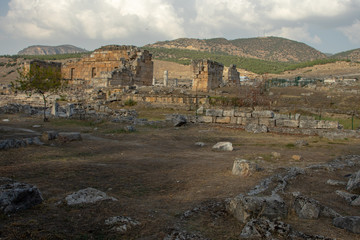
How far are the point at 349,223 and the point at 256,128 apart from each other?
11930 millimetres

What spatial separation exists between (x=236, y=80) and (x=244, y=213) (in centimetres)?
3735

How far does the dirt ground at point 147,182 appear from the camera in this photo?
372 cm

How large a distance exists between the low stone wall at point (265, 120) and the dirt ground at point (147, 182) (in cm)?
371

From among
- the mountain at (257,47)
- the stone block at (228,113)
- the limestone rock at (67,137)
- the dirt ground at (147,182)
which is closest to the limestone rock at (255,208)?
the dirt ground at (147,182)

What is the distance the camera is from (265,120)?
16.5 meters

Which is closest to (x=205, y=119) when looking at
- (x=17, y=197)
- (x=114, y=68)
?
(x=17, y=197)

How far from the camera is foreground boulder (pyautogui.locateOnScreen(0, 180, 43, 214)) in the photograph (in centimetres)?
388

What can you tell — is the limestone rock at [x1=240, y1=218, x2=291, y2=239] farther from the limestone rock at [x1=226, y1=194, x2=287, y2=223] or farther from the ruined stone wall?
the ruined stone wall

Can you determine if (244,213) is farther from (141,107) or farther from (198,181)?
(141,107)

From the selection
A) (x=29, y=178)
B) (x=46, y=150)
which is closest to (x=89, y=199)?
(x=29, y=178)

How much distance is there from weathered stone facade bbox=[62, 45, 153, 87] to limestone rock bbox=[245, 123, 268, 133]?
1785cm

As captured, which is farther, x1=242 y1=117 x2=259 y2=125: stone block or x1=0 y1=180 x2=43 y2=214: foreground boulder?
x1=242 y1=117 x2=259 y2=125: stone block

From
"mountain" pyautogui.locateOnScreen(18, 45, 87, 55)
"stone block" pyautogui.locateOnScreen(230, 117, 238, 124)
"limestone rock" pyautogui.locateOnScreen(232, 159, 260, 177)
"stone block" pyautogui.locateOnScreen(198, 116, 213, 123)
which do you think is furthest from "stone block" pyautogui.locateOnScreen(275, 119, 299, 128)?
"mountain" pyautogui.locateOnScreen(18, 45, 87, 55)

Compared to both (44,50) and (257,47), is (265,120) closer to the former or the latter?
(257,47)
